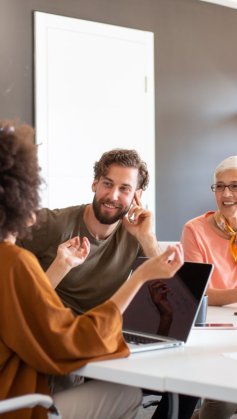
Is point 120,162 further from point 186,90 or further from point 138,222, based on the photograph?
point 186,90

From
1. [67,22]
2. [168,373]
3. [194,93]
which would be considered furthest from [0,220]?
[194,93]

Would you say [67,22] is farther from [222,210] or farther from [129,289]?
[129,289]

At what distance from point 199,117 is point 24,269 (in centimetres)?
390

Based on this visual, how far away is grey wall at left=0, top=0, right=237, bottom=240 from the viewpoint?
489 centimetres

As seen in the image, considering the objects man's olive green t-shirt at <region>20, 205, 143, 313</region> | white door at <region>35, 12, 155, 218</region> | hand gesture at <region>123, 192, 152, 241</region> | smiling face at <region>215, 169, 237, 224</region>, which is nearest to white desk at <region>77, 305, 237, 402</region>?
man's olive green t-shirt at <region>20, 205, 143, 313</region>

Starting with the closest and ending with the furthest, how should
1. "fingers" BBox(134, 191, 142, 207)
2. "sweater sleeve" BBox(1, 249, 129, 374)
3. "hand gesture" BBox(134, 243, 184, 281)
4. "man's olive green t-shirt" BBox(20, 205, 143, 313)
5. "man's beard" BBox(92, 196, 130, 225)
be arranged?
"sweater sleeve" BBox(1, 249, 129, 374)
"hand gesture" BBox(134, 243, 184, 281)
"man's olive green t-shirt" BBox(20, 205, 143, 313)
"man's beard" BBox(92, 196, 130, 225)
"fingers" BBox(134, 191, 142, 207)

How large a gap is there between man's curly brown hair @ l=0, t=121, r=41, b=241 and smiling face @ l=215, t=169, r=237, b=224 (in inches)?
58.0

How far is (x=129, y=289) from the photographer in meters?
1.64

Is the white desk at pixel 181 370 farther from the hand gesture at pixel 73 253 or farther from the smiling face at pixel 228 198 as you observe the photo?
the smiling face at pixel 228 198

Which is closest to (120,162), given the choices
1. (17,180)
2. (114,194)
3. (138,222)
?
(114,194)

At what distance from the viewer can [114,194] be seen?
2514mm

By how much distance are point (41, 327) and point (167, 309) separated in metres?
0.53

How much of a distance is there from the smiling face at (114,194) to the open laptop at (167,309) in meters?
0.53

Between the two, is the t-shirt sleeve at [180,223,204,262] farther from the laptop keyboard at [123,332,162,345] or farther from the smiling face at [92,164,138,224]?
the laptop keyboard at [123,332,162,345]
